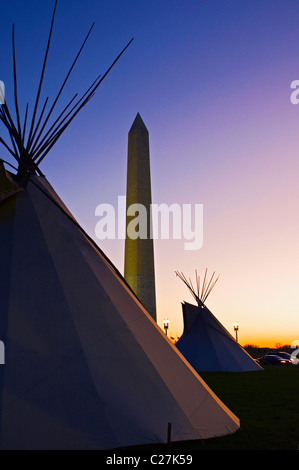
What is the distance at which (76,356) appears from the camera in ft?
15.8

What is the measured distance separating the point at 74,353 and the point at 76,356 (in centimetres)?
4

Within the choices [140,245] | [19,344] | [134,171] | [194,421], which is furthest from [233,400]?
[134,171]

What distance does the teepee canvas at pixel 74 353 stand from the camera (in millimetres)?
4363

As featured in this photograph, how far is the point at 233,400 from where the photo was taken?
9.95 meters

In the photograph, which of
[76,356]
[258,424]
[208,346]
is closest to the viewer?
[76,356]

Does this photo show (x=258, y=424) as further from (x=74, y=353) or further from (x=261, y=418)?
(x=74, y=353)

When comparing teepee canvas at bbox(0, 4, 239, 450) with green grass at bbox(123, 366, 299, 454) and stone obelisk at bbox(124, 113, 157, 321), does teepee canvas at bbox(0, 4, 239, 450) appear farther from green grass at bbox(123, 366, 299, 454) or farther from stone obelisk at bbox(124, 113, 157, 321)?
stone obelisk at bbox(124, 113, 157, 321)

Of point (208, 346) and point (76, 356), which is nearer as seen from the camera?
point (76, 356)

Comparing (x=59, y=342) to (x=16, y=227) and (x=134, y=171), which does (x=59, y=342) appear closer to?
(x=16, y=227)

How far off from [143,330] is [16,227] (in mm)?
2335

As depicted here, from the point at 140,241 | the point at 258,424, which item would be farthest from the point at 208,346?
the point at 258,424

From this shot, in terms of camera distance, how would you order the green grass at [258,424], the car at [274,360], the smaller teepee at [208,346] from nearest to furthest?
the green grass at [258,424] < the smaller teepee at [208,346] < the car at [274,360]

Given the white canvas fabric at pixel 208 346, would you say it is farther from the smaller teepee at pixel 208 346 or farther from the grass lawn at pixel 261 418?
the grass lawn at pixel 261 418

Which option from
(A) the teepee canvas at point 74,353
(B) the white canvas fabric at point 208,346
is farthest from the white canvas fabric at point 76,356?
(B) the white canvas fabric at point 208,346
